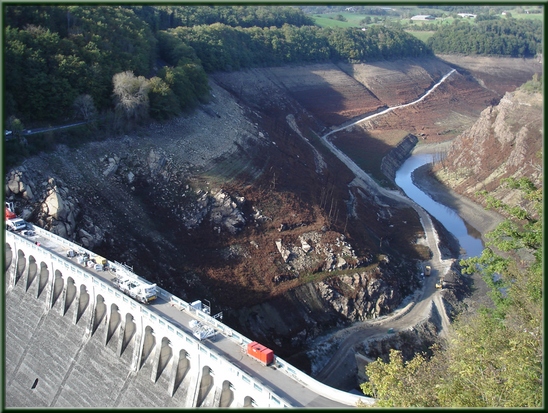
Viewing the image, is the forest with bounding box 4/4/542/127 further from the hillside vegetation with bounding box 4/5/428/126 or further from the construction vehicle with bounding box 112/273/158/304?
the construction vehicle with bounding box 112/273/158/304

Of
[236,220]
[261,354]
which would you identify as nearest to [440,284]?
[236,220]

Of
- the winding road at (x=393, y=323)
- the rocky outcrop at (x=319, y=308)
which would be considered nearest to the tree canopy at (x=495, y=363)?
the winding road at (x=393, y=323)

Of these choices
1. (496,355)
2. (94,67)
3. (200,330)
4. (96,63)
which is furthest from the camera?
(96,63)

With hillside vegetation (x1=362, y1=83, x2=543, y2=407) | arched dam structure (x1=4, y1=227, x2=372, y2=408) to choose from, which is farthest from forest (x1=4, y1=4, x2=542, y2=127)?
hillside vegetation (x1=362, y1=83, x2=543, y2=407)

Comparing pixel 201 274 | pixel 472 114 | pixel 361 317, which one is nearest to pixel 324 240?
pixel 361 317

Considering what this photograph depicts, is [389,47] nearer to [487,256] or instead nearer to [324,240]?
[324,240]

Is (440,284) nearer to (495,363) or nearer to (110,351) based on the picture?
(110,351)
